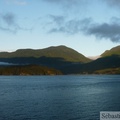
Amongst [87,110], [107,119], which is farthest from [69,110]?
[107,119]

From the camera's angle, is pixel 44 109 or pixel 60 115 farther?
pixel 44 109

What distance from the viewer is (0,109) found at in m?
70.4

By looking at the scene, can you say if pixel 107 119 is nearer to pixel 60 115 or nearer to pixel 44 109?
pixel 60 115

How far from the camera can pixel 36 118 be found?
58875 mm

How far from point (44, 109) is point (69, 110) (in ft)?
19.8

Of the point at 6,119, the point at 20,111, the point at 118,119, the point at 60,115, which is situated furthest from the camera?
the point at 20,111

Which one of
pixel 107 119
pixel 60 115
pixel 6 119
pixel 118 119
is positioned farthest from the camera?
pixel 60 115

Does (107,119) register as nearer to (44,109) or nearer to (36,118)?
(36,118)

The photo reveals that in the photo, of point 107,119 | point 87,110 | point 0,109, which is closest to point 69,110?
point 87,110

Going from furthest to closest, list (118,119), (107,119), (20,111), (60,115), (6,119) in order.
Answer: (20,111) < (60,115) < (6,119) < (118,119) < (107,119)

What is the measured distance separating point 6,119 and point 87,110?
67.8 feet

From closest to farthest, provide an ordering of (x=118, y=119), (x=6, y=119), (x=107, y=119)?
1. (x=107, y=119)
2. (x=118, y=119)
3. (x=6, y=119)

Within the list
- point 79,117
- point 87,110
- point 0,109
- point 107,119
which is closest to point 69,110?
point 87,110

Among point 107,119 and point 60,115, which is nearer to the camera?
point 107,119
